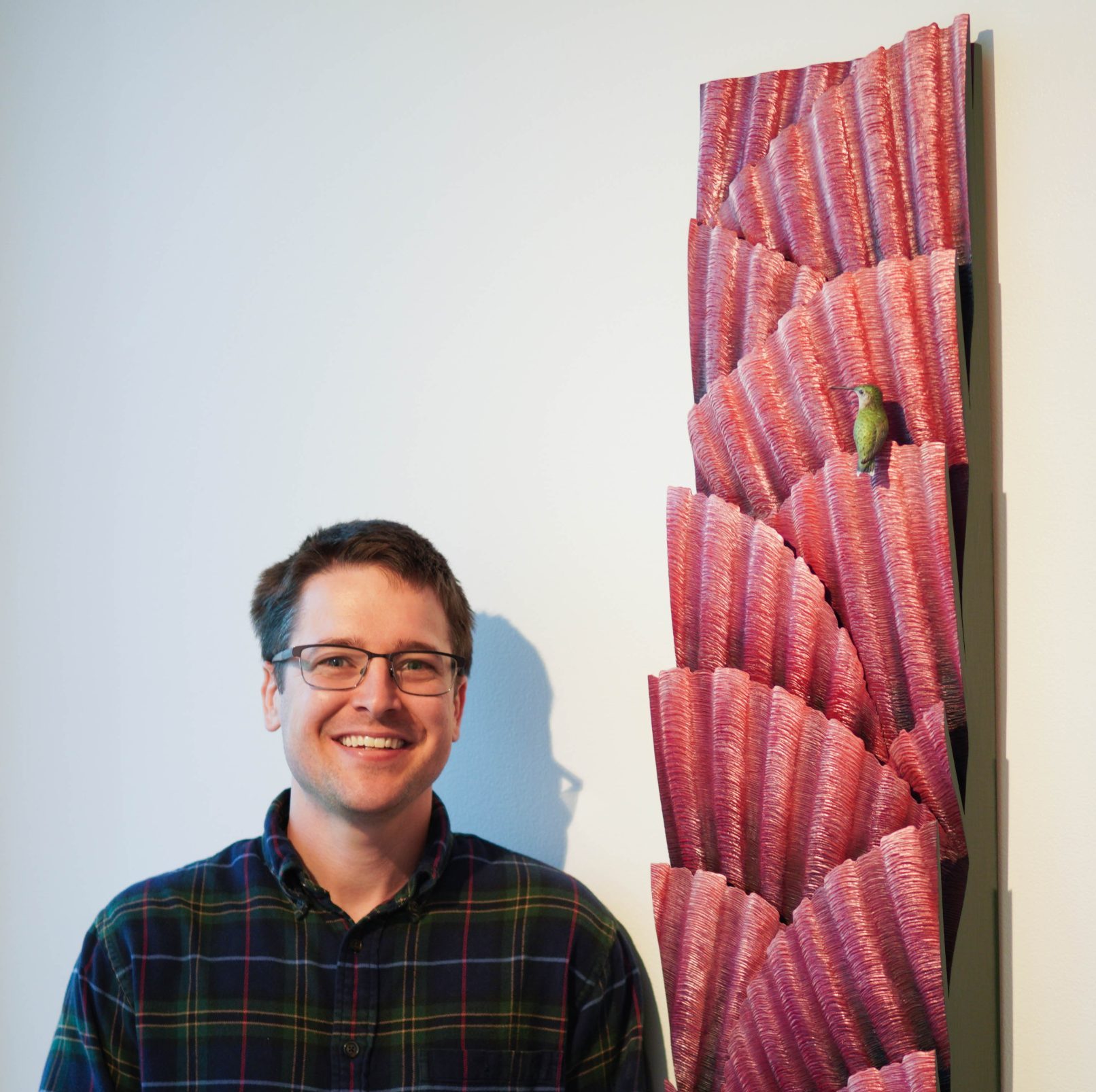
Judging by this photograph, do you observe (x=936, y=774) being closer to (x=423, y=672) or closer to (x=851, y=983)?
(x=851, y=983)

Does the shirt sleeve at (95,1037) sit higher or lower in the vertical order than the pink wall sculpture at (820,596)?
lower

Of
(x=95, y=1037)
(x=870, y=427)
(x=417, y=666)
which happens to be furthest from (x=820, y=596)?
(x=95, y=1037)

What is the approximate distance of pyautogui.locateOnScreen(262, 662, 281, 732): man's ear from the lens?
136 centimetres

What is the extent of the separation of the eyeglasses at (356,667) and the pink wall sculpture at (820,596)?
0.85 ft

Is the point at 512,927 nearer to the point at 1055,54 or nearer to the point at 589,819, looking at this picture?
the point at 589,819

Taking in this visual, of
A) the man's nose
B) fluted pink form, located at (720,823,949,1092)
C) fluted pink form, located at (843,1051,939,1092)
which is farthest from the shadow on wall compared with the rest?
fluted pink form, located at (843,1051,939,1092)

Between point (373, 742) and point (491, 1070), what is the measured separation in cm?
38

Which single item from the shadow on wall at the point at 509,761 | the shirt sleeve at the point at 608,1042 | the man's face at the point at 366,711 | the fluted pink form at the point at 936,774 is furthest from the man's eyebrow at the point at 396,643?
the fluted pink form at the point at 936,774

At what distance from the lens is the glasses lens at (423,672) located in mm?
1309

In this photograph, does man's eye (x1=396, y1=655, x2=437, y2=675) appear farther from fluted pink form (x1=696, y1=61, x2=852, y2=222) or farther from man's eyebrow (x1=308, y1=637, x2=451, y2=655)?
fluted pink form (x1=696, y1=61, x2=852, y2=222)

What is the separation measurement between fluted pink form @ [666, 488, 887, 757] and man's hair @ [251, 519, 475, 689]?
256mm

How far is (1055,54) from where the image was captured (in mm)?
1220

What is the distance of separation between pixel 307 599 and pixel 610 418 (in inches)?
16.7

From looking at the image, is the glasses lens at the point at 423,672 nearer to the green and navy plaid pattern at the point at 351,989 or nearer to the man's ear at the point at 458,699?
the man's ear at the point at 458,699
